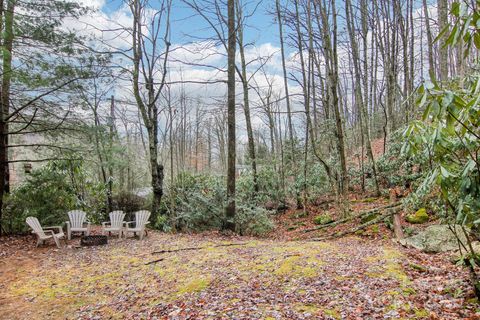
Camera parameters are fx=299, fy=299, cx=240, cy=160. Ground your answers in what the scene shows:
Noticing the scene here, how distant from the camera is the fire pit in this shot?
708 centimetres

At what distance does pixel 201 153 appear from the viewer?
93.2ft

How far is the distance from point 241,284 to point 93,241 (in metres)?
4.83

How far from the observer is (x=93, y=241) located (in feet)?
23.4

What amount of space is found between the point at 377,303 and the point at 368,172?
8.85 meters

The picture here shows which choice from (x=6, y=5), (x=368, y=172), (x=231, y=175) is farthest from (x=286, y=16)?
(x=6, y=5)

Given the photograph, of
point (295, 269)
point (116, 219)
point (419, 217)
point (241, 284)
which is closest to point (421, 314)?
point (295, 269)

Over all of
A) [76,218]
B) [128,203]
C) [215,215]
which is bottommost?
[215,215]

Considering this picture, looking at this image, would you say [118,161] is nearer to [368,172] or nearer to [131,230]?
[131,230]

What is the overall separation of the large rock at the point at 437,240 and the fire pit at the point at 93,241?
654cm

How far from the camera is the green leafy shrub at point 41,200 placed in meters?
7.50

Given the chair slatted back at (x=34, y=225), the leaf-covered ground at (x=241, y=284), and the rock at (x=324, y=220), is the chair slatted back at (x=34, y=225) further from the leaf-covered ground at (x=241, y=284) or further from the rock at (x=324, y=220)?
the rock at (x=324, y=220)

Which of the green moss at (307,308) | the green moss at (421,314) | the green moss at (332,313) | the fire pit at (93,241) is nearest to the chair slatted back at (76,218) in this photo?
the fire pit at (93,241)

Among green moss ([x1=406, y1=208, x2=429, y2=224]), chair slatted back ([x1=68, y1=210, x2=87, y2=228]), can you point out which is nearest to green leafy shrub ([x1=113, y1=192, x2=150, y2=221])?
chair slatted back ([x1=68, y1=210, x2=87, y2=228])

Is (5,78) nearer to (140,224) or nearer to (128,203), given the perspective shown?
(140,224)
